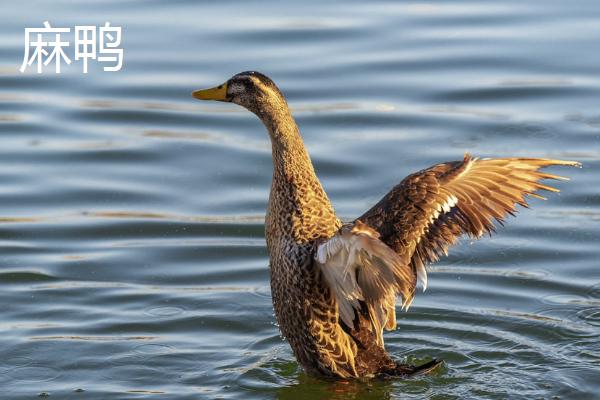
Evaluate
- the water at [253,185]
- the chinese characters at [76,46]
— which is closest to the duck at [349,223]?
the water at [253,185]

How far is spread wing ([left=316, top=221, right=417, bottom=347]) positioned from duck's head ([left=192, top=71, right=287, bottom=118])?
102cm

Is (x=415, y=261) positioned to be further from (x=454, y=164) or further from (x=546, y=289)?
(x=546, y=289)

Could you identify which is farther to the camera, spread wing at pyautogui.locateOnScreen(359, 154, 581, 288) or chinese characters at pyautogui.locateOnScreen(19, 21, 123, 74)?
chinese characters at pyautogui.locateOnScreen(19, 21, 123, 74)

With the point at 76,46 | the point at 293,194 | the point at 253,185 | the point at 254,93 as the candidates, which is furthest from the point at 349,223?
the point at 76,46

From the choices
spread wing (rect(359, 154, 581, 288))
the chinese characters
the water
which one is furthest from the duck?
the chinese characters

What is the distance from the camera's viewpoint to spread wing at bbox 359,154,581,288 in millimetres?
8016

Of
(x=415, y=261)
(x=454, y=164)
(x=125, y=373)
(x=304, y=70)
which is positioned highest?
(x=304, y=70)

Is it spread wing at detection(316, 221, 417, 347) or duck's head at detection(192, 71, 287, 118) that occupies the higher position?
duck's head at detection(192, 71, 287, 118)

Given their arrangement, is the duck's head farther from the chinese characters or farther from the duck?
the chinese characters

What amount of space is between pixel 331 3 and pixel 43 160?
489cm

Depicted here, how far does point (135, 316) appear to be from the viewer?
9.38 meters

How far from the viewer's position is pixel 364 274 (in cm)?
764

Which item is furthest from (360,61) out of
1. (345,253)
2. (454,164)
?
(345,253)

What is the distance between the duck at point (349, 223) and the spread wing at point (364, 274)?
0.4 inches
